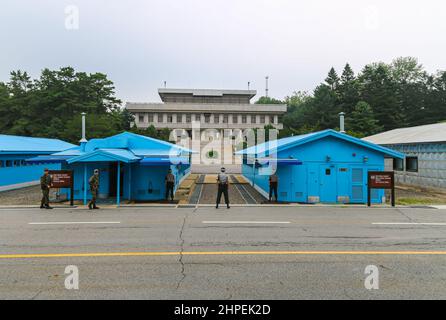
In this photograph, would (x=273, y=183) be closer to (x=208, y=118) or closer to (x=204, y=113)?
(x=204, y=113)

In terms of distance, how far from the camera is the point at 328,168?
19.2 meters

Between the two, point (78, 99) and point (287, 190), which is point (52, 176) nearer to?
point (287, 190)

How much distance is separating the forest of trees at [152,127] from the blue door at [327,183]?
3298cm

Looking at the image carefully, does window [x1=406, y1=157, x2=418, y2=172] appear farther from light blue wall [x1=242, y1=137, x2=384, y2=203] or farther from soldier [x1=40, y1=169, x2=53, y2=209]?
soldier [x1=40, y1=169, x2=53, y2=209]

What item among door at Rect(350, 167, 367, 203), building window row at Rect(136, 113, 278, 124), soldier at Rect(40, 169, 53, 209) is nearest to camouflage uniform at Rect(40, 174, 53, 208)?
soldier at Rect(40, 169, 53, 209)

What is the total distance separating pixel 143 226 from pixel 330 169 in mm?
11645

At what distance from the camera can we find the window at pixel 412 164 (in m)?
28.3

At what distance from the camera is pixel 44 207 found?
16.4m

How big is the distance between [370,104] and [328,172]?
5511cm

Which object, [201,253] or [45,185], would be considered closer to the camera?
[201,253]

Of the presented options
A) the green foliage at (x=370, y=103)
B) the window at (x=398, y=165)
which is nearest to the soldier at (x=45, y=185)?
the window at (x=398, y=165)

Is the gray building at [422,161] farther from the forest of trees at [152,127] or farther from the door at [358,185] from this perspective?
the forest of trees at [152,127]

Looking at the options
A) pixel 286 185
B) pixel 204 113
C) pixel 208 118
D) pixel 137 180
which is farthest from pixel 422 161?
pixel 204 113

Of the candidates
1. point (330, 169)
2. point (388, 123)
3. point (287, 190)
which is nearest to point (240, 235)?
point (287, 190)
